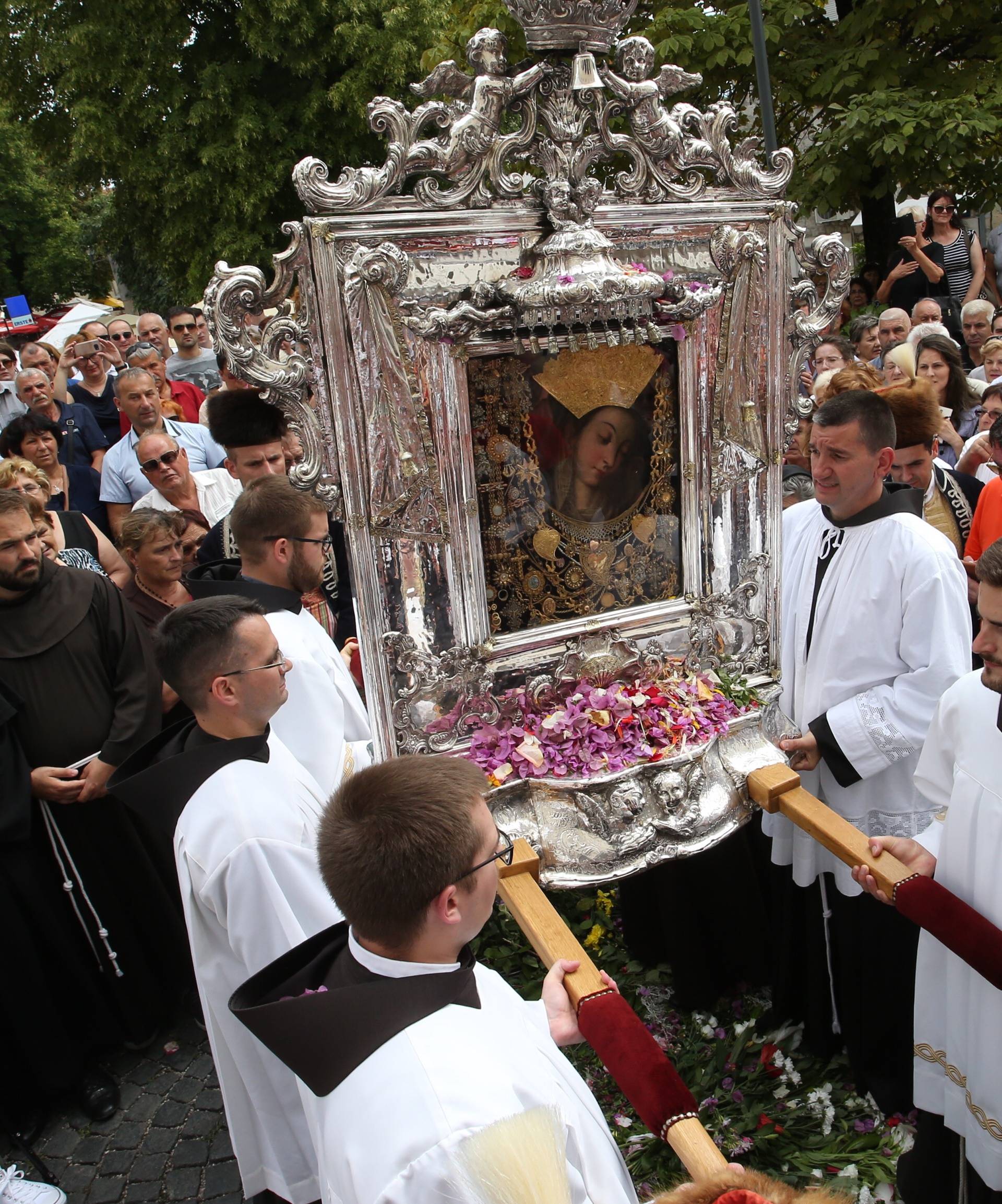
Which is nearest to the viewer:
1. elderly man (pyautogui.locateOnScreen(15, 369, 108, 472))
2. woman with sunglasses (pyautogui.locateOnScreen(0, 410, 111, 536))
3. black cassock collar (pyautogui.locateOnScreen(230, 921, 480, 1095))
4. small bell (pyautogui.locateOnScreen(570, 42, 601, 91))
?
black cassock collar (pyautogui.locateOnScreen(230, 921, 480, 1095))

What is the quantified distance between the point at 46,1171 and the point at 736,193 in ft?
14.4

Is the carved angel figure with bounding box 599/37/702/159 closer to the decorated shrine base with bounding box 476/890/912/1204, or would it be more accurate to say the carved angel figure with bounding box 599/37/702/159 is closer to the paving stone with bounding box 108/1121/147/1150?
the decorated shrine base with bounding box 476/890/912/1204

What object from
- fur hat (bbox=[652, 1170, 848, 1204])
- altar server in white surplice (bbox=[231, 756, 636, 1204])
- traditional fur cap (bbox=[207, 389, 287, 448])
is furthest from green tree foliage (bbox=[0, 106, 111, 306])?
fur hat (bbox=[652, 1170, 848, 1204])

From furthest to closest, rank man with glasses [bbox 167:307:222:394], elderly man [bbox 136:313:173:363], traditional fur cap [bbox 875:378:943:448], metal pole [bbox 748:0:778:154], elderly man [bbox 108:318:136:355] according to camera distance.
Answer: elderly man [bbox 108:318:136:355]
elderly man [bbox 136:313:173:363]
man with glasses [bbox 167:307:222:394]
metal pole [bbox 748:0:778:154]
traditional fur cap [bbox 875:378:943:448]

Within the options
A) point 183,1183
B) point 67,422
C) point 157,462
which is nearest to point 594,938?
point 183,1183

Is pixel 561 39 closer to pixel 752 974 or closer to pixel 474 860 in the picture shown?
pixel 474 860

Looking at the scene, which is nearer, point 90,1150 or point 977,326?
point 90,1150

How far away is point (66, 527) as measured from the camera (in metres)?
4.83

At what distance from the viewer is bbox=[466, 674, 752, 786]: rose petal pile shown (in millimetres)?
3477

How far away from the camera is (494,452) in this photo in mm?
3391

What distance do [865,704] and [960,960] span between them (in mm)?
1038

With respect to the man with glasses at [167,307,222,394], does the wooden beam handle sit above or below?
below

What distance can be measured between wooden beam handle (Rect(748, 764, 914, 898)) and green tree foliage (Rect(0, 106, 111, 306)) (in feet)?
111

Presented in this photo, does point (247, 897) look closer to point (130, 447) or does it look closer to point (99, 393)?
point (130, 447)
